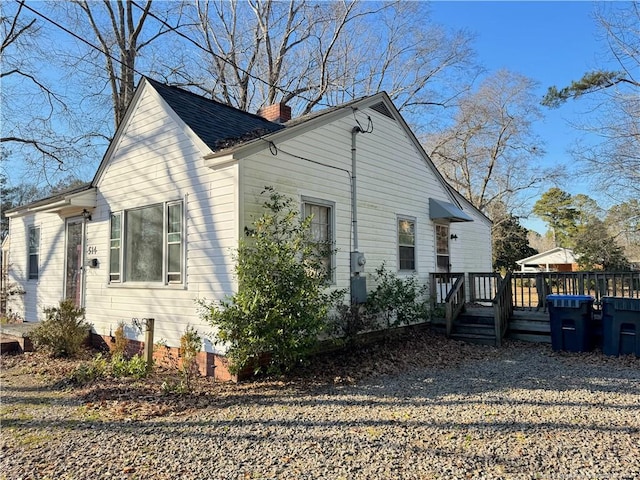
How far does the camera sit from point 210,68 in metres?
22.2

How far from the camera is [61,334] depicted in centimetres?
791

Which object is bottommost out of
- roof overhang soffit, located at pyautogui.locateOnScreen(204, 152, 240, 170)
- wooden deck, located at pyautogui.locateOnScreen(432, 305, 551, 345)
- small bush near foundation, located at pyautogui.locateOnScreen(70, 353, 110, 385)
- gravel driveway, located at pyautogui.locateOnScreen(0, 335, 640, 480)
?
gravel driveway, located at pyautogui.locateOnScreen(0, 335, 640, 480)

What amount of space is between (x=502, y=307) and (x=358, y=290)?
322 centimetres

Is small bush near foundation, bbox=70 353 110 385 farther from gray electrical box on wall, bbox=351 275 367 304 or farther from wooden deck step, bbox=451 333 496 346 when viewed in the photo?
wooden deck step, bbox=451 333 496 346

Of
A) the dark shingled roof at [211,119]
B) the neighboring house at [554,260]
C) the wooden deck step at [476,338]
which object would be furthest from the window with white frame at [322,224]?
the neighboring house at [554,260]

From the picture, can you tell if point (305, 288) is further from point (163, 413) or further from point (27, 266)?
point (27, 266)

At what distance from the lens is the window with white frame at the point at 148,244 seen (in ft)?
24.1

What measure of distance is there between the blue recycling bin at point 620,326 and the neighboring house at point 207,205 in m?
3.90

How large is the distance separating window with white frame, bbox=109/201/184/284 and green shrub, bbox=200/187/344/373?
1408 millimetres

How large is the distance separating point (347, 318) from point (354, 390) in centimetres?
195

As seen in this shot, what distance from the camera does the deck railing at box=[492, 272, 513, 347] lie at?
880cm

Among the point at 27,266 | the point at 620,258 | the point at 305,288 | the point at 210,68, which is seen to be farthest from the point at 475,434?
the point at 620,258

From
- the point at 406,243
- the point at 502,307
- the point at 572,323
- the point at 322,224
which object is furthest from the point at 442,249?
the point at 322,224

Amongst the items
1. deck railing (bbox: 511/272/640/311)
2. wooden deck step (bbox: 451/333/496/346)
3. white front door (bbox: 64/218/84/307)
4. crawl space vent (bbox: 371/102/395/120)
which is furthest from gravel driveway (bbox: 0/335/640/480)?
crawl space vent (bbox: 371/102/395/120)
